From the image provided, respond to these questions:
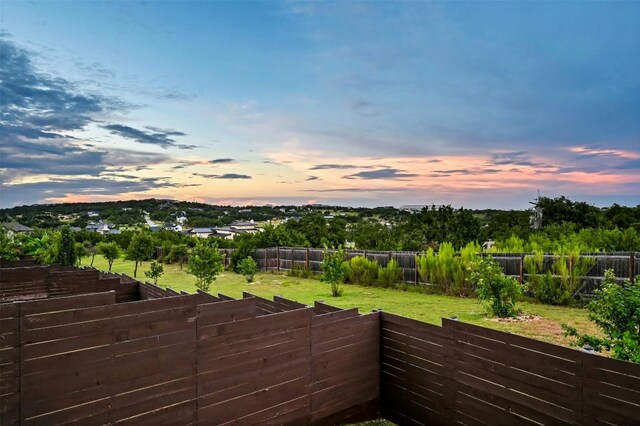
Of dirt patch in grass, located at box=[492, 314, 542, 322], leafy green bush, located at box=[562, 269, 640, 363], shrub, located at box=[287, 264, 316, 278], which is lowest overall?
shrub, located at box=[287, 264, 316, 278]

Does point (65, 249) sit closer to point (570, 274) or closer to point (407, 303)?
point (407, 303)

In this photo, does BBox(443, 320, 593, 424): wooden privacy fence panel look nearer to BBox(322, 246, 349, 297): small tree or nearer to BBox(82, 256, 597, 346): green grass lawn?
BBox(82, 256, 597, 346): green grass lawn

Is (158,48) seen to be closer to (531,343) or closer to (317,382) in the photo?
(317,382)

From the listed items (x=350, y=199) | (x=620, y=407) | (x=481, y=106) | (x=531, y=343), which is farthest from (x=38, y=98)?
(x=350, y=199)

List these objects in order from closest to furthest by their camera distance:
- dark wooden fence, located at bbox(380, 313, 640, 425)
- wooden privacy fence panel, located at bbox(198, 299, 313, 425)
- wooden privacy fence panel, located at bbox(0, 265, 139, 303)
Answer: dark wooden fence, located at bbox(380, 313, 640, 425) < wooden privacy fence panel, located at bbox(198, 299, 313, 425) < wooden privacy fence panel, located at bbox(0, 265, 139, 303)

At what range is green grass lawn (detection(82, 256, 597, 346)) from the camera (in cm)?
955

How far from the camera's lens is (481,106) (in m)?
13.8

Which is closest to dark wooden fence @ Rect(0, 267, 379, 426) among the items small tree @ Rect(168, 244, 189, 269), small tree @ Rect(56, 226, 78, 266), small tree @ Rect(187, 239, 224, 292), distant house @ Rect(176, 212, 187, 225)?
small tree @ Rect(187, 239, 224, 292)

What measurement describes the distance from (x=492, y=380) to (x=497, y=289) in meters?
6.94

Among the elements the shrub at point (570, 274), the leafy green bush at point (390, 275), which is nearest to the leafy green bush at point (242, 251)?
the leafy green bush at point (390, 275)

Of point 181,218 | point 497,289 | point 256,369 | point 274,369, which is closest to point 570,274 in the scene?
point 497,289

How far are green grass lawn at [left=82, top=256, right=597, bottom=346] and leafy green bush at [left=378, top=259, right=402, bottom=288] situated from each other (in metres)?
0.49

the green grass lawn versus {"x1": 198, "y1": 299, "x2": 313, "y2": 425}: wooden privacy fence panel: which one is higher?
{"x1": 198, "y1": 299, "x2": 313, "y2": 425}: wooden privacy fence panel

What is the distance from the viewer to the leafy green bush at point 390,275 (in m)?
16.9
